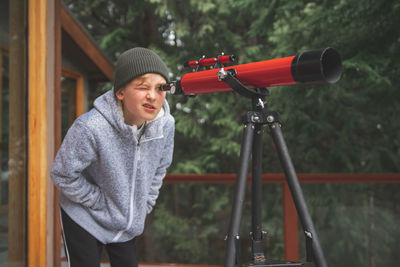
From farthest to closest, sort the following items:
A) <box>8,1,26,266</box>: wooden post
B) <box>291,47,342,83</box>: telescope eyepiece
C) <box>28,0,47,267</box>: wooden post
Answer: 1. <box>28,0,47,267</box>: wooden post
2. <box>8,1,26,266</box>: wooden post
3. <box>291,47,342,83</box>: telescope eyepiece

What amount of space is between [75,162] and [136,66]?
418mm

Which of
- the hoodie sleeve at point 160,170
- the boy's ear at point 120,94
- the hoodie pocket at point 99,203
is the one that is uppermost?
the boy's ear at point 120,94

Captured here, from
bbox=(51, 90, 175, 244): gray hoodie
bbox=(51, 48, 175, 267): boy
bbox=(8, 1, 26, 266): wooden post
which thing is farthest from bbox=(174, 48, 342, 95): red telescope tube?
bbox=(8, 1, 26, 266): wooden post

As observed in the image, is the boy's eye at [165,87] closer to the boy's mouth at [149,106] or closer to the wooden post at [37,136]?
the boy's mouth at [149,106]

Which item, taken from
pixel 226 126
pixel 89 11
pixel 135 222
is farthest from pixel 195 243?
pixel 89 11

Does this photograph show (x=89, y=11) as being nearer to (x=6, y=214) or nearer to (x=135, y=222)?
(x=6, y=214)

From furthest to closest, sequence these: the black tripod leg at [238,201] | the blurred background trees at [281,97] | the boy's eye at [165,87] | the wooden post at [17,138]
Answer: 1. the blurred background trees at [281,97]
2. the wooden post at [17,138]
3. the boy's eye at [165,87]
4. the black tripod leg at [238,201]

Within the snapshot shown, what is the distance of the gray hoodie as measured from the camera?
151cm

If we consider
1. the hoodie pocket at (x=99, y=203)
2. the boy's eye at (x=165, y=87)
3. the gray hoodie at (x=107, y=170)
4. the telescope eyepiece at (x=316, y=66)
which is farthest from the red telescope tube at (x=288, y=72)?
the hoodie pocket at (x=99, y=203)

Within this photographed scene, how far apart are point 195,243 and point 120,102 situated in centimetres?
335

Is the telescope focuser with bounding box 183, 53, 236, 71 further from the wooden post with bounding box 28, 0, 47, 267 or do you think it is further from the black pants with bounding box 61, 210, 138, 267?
the wooden post with bounding box 28, 0, 47, 267

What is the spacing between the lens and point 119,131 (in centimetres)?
159

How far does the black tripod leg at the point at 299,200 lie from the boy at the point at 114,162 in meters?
0.49

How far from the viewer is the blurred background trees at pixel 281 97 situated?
391cm
